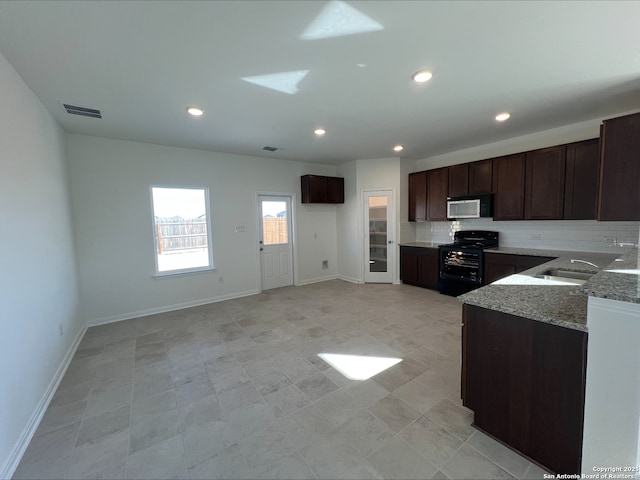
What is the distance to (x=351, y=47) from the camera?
6.16 ft

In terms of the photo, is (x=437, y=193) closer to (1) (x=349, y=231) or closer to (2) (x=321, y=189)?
(1) (x=349, y=231)

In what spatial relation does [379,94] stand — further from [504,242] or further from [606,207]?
[504,242]

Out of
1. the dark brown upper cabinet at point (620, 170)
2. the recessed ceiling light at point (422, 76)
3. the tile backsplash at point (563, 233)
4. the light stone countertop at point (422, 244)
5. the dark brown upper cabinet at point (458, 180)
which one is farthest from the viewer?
the light stone countertop at point (422, 244)

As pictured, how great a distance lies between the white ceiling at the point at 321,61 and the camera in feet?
5.13

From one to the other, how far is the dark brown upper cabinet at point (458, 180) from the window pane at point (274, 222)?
3.28m

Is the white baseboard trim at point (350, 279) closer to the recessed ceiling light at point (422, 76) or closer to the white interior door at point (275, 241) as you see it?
the white interior door at point (275, 241)

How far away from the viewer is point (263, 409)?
205cm

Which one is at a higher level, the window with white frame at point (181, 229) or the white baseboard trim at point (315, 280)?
the window with white frame at point (181, 229)

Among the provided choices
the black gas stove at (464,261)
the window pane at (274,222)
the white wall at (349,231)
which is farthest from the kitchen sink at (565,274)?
the window pane at (274,222)

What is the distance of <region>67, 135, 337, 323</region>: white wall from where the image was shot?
3.73 m

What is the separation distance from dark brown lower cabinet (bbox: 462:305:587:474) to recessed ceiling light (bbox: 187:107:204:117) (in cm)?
319

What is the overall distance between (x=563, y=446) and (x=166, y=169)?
524 centimetres

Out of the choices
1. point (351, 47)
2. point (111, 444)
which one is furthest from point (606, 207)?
point (111, 444)

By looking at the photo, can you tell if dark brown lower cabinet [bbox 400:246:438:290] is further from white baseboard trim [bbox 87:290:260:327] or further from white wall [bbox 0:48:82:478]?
white wall [bbox 0:48:82:478]
